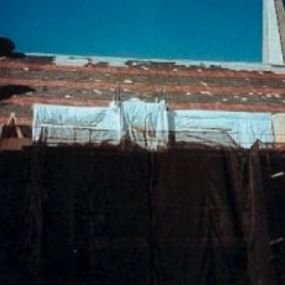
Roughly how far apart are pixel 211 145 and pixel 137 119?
17.3 ft

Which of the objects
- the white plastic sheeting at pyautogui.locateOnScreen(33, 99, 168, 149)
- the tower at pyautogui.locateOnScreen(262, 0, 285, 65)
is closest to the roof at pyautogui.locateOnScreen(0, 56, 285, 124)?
the white plastic sheeting at pyautogui.locateOnScreen(33, 99, 168, 149)

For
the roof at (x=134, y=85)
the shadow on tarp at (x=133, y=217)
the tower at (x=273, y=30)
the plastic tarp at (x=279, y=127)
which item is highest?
the tower at (x=273, y=30)

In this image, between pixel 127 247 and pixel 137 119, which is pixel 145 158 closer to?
pixel 127 247

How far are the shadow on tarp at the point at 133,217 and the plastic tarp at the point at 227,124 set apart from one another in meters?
5.45

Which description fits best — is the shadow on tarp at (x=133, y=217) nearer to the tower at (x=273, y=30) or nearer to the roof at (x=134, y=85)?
the roof at (x=134, y=85)

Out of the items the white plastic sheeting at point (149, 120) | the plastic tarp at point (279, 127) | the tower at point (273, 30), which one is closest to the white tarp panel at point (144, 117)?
the white plastic sheeting at point (149, 120)

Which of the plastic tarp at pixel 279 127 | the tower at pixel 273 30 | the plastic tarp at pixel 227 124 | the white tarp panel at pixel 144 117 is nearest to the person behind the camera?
the white tarp panel at pixel 144 117

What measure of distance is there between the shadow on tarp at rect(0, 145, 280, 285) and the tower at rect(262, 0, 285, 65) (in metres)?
27.7

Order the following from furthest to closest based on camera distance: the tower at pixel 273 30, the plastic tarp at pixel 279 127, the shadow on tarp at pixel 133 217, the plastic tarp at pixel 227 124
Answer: the tower at pixel 273 30
the plastic tarp at pixel 279 127
the plastic tarp at pixel 227 124
the shadow on tarp at pixel 133 217

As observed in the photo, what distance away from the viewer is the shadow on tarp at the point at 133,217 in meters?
7.88

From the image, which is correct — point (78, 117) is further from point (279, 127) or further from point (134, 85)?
point (279, 127)

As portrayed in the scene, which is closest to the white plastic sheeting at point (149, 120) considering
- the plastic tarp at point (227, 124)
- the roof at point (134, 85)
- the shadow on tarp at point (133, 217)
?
the plastic tarp at point (227, 124)

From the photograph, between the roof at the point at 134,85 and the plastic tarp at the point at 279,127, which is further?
the roof at the point at 134,85

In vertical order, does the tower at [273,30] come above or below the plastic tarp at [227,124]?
above
